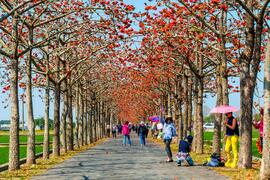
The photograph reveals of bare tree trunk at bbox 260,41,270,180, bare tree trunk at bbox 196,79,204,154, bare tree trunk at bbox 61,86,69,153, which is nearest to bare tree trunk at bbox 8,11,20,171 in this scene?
bare tree trunk at bbox 260,41,270,180

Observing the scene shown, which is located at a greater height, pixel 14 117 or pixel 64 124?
pixel 14 117

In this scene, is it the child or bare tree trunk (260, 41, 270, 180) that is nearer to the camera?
bare tree trunk (260, 41, 270, 180)

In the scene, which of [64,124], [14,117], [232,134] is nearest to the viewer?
[232,134]

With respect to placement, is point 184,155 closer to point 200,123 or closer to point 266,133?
point 266,133

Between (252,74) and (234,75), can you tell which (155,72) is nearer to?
(234,75)

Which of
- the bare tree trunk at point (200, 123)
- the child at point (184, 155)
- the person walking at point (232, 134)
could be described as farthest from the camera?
the bare tree trunk at point (200, 123)

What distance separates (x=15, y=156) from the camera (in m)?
18.5

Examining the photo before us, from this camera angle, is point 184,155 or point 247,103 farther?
point 184,155

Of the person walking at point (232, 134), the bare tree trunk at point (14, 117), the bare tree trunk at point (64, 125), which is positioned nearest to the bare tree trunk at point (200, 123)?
the bare tree trunk at point (64, 125)

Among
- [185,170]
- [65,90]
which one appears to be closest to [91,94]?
[65,90]

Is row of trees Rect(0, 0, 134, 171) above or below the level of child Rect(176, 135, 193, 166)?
above

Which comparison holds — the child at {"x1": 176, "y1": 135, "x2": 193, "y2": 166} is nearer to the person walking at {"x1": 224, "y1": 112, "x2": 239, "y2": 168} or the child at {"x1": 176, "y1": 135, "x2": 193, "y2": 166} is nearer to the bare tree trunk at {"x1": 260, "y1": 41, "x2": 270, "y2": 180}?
the person walking at {"x1": 224, "y1": 112, "x2": 239, "y2": 168}

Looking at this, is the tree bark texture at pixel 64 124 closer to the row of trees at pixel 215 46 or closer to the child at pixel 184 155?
the row of trees at pixel 215 46

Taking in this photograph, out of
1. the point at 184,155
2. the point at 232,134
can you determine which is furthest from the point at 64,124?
the point at 232,134
